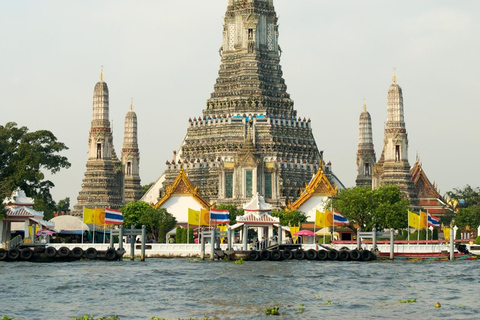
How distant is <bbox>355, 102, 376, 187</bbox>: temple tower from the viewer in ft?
459

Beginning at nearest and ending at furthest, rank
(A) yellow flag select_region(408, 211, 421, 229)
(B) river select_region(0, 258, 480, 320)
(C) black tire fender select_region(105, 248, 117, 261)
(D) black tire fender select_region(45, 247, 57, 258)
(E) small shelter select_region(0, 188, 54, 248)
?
(B) river select_region(0, 258, 480, 320), (D) black tire fender select_region(45, 247, 57, 258), (C) black tire fender select_region(105, 248, 117, 261), (E) small shelter select_region(0, 188, 54, 248), (A) yellow flag select_region(408, 211, 421, 229)

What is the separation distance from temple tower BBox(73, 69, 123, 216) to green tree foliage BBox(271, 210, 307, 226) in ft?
67.6

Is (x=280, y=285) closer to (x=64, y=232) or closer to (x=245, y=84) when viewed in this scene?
(x=64, y=232)

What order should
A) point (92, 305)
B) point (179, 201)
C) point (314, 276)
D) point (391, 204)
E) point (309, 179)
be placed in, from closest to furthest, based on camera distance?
point (92, 305), point (314, 276), point (391, 204), point (179, 201), point (309, 179)

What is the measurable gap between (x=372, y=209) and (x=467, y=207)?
46.5 metres

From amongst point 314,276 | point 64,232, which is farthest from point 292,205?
point 314,276

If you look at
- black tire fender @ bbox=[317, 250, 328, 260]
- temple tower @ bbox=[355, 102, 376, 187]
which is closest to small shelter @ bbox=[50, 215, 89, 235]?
black tire fender @ bbox=[317, 250, 328, 260]

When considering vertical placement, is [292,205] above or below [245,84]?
below

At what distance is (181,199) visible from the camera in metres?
113

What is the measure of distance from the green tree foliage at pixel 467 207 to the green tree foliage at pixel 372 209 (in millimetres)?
27954

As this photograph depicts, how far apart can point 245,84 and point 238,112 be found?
9.99 ft

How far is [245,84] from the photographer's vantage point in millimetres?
125250

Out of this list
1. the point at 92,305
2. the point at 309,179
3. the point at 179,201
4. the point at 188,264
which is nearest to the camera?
the point at 92,305

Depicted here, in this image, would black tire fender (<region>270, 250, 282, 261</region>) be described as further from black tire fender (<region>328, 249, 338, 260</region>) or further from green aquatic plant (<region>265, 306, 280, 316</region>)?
green aquatic plant (<region>265, 306, 280, 316</region>)
